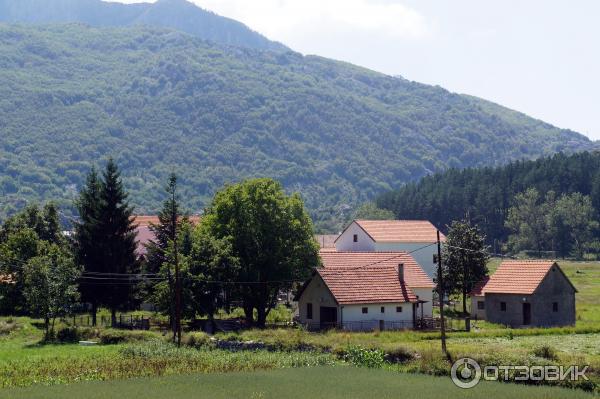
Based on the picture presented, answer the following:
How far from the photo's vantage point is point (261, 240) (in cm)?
6247

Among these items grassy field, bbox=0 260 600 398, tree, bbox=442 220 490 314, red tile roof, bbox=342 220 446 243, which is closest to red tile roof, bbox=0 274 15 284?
grassy field, bbox=0 260 600 398

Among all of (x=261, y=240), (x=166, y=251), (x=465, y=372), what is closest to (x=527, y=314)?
(x=261, y=240)

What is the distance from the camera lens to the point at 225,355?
1719 inches

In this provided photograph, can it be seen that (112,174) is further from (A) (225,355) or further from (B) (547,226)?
(B) (547,226)

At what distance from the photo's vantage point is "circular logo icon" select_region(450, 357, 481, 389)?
34094mm

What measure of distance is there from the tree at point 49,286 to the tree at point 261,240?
1063 cm

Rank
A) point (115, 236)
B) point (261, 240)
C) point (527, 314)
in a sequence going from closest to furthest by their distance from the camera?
point (527, 314) < point (261, 240) < point (115, 236)

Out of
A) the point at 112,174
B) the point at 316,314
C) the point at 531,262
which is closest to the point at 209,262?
the point at 316,314

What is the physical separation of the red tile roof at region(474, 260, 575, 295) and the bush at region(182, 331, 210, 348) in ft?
83.4

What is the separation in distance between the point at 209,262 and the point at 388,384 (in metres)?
25.5

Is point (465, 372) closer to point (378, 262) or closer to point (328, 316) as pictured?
point (328, 316)

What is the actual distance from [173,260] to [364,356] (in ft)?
69.2

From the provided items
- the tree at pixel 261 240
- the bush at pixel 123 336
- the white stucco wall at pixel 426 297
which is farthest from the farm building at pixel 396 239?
the bush at pixel 123 336

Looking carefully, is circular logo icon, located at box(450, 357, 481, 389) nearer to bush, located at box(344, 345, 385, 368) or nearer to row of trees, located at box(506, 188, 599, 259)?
bush, located at box(344, 345, 385, 368)
